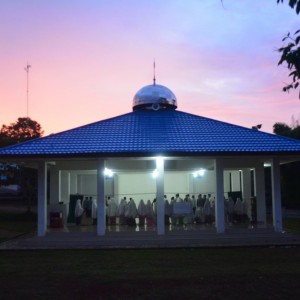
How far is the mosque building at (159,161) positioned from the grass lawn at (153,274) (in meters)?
2.71

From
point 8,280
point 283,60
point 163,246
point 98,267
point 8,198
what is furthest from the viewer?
point 8,198

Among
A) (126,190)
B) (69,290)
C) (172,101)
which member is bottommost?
(69,290)

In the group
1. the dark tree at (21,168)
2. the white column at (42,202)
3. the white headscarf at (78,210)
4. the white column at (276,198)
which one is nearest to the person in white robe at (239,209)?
the white column at (276,198)

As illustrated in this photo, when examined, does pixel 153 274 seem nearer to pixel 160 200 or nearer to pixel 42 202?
pixel 160 200

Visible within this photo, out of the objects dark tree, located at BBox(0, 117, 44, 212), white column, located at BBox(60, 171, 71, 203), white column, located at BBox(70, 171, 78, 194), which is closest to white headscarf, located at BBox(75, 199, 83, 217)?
white column, located at BBox(60, 171, 71, 203)

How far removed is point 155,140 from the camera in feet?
55.7

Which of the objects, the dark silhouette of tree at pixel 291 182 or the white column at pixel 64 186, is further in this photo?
the dark silhouette of tree at pixel 291 182

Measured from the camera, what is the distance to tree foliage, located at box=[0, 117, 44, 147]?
34719mm

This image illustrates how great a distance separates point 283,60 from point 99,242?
12.1m

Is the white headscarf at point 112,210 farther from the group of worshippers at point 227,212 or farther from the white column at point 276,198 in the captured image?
the white column at point 276,198

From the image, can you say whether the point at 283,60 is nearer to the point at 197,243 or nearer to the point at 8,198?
the point at 197,243

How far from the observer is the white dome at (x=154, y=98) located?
21.1 meters

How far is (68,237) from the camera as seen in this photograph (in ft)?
51.8

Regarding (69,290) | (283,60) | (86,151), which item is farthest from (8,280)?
(283,60)
